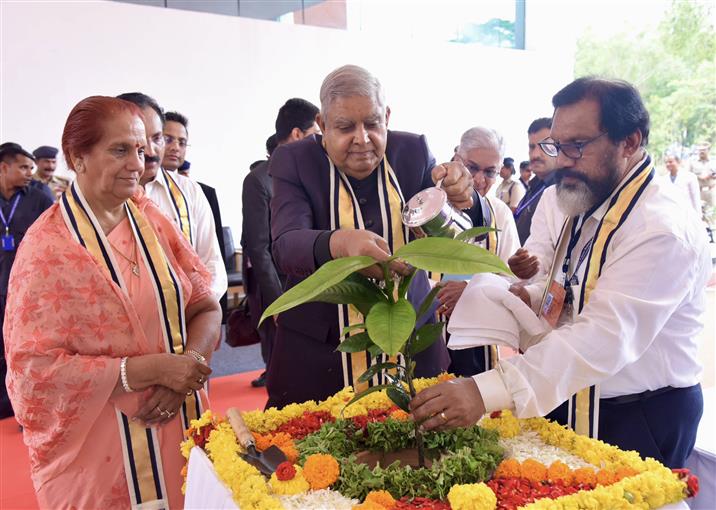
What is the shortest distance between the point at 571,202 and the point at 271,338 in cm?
210

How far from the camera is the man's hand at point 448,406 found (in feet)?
4.12

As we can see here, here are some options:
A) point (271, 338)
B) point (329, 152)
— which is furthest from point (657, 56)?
point (329, 152)

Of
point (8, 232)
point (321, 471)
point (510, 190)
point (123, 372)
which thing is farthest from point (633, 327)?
point (510, 190)

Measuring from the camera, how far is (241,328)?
3.46 metres

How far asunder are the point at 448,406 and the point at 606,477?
301 millimetres

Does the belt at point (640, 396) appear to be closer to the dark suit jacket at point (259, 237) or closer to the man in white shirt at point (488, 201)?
the man in white shirt at point (488, 201)

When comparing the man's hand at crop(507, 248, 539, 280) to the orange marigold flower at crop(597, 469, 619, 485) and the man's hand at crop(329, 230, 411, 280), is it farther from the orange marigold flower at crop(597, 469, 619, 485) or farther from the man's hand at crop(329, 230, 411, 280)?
the orange marigold flower at crop(597, 469, 619, 485)

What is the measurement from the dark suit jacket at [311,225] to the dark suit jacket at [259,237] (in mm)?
1508

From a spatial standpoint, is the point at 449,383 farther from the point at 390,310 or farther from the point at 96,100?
the point at 96,100

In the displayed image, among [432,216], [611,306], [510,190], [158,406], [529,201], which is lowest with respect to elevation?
[510,190]

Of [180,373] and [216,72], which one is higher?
[216,72]

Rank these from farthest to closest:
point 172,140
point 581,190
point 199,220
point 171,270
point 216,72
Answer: point 216,72 → point 172,140 → point 199,220 → point 171,270 → point 581,190

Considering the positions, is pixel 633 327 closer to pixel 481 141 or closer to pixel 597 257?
pixel 597 257

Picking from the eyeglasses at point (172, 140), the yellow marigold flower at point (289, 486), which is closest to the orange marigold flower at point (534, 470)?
the yellow marigold flower at point (289, 486)
